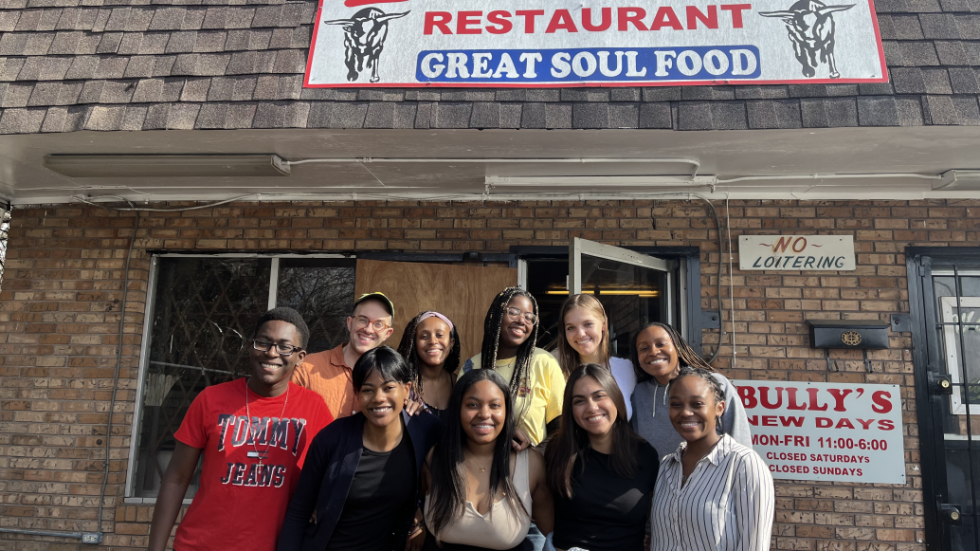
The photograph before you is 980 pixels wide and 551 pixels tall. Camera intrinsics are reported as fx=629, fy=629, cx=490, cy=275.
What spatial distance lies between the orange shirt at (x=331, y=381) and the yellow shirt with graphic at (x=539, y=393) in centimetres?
72

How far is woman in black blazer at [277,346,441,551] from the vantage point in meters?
2.29

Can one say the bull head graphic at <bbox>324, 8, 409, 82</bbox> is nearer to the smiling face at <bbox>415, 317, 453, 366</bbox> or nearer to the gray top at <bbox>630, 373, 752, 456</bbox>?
the smiling face at <bbox>415, 317, 453, 366</bbox>

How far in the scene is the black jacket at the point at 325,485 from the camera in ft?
7.46

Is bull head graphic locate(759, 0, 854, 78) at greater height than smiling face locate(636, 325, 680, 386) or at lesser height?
greater

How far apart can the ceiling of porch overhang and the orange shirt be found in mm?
1274

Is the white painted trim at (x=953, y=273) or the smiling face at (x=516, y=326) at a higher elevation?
the white painted trim at (x=953, y=273)

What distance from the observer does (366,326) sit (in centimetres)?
300

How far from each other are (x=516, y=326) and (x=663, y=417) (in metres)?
0.78

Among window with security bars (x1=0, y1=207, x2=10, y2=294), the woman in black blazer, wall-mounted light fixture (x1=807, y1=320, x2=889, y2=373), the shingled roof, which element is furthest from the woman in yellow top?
window with security bars (x1=0, y1=207, x2=10, y2=294)

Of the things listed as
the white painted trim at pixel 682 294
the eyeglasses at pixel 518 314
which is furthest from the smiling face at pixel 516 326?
the white painted trim at pixel 682 294

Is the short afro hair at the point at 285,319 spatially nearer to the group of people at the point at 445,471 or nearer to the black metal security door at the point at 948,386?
the group of people at the point at 445,471

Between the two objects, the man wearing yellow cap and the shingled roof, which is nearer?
the man wearing yellow cap

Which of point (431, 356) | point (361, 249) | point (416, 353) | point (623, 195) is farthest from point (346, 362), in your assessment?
point (623, 195)

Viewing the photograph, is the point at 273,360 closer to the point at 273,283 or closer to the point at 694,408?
the point at 694,408
